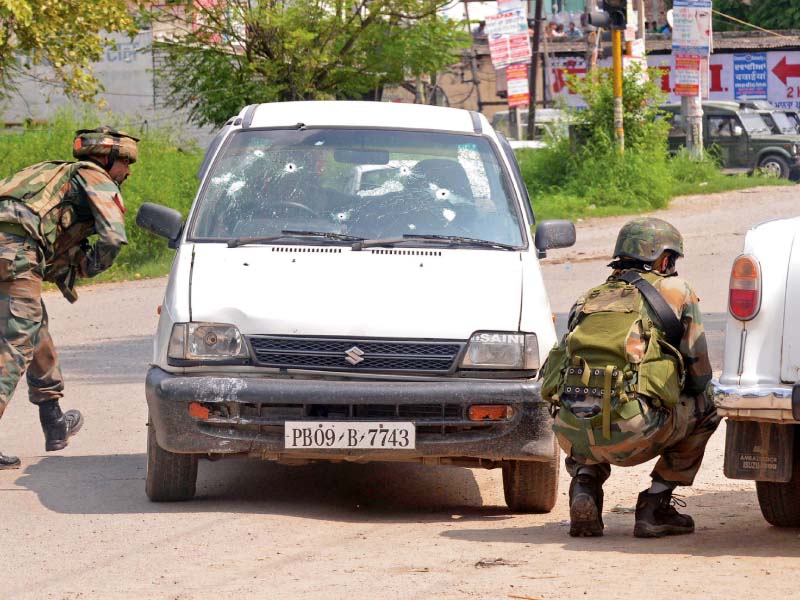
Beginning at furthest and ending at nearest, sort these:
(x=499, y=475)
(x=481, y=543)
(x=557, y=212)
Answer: (x=557, y=212), (x=499, y=475), (x=481, y=543)

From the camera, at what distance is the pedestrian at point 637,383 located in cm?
524

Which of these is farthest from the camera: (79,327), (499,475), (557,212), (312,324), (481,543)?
(557,212)

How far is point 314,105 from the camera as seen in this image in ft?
23.9

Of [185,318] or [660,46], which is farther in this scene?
[660,46]

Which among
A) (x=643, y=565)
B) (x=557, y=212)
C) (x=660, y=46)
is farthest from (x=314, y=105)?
(x=660, y=46)

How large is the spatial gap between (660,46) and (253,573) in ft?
118

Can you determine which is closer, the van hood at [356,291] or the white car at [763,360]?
the white car at [763,360]

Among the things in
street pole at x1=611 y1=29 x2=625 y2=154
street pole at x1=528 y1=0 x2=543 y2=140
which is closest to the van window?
street pole at x1=528 y1=0 x2=543 y2=140

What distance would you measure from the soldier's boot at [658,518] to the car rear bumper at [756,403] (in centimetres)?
75

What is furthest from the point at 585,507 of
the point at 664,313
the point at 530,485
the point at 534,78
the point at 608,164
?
the point at 534,78

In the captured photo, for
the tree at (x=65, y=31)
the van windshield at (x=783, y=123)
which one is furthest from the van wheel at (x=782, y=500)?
the van windshield at (x=783, y=123)

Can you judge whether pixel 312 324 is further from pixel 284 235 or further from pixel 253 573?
pixel 253 573

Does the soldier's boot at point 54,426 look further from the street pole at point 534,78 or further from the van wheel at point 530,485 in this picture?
the street pole at point 534,78

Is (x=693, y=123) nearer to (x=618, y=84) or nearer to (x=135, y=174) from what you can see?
(x=618, y=84)
